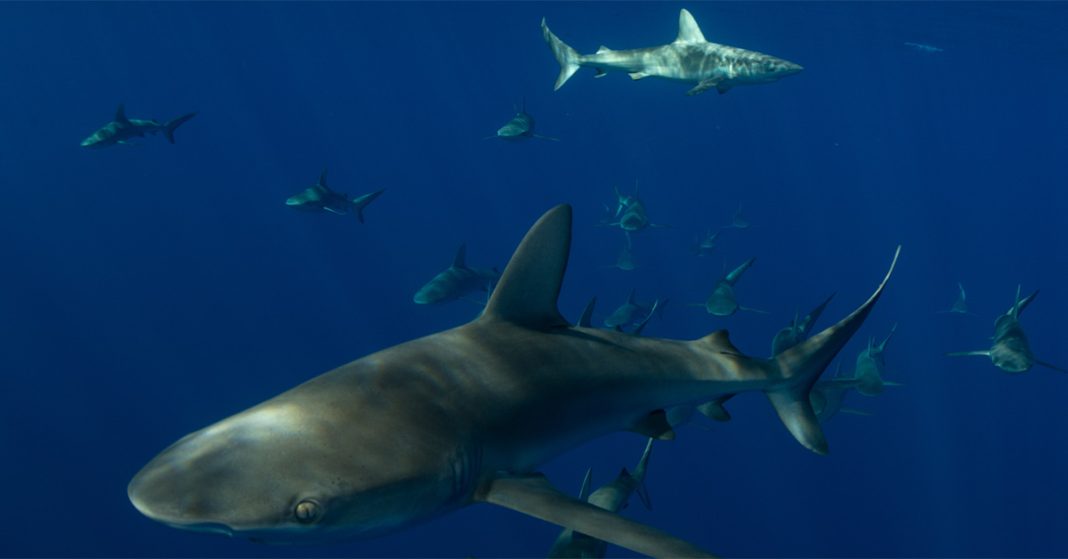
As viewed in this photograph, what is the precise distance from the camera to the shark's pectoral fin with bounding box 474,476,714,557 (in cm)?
297

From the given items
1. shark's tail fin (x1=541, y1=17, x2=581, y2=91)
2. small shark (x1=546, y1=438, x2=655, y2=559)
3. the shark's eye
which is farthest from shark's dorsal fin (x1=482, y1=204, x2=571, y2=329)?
shark's tail fin (x1=541, y1=17, x2=581, y2=91)

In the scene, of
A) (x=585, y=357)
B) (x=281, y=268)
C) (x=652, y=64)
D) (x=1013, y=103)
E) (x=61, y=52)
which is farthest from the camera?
(x=61, y=52)


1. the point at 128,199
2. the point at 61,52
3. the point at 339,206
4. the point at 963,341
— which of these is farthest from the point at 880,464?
the point at 61,52

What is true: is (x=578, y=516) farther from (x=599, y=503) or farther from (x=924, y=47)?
(x=924, y=47)

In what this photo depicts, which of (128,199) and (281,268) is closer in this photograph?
(281,268)

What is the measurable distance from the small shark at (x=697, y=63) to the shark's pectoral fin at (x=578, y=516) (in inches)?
250

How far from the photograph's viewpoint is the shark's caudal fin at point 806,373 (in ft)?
16.8

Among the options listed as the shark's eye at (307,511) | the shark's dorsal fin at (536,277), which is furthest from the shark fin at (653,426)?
the shark's eye at (307,511)

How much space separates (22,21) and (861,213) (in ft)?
258

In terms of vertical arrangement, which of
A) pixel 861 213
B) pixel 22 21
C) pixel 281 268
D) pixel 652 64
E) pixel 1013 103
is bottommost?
pixel 861 213

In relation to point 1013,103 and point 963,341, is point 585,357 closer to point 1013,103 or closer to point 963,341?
point 963,341

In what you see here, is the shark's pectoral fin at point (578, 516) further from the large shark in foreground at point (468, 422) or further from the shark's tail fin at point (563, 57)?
the shark's tail fin at point (563, 57)

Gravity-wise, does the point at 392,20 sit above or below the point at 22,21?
below

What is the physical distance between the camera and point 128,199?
42.2m
